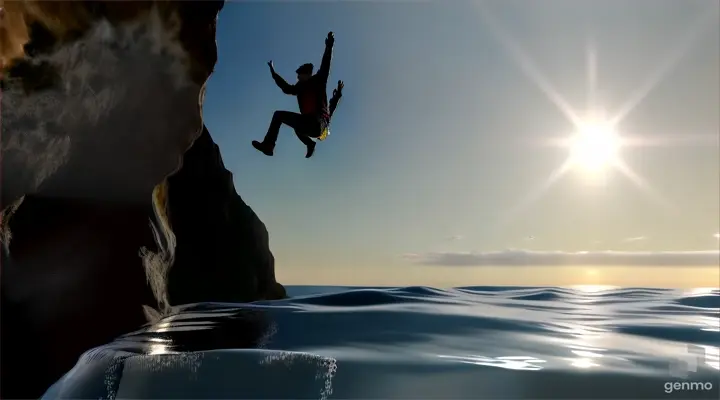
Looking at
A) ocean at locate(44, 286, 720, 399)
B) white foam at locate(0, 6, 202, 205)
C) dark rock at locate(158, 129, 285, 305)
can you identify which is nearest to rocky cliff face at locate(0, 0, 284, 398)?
white foam at locate(0, 6, 202, 205)

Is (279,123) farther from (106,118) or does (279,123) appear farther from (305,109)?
(106,118)

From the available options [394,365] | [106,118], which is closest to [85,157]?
[106,118]

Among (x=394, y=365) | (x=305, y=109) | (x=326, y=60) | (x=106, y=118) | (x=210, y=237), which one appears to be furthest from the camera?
(x=210, y=237)

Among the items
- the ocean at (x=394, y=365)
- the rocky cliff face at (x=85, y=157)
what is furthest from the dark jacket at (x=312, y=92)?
the ocean at (x=394, y=365)

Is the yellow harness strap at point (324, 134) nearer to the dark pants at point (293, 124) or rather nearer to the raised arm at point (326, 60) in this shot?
the dark pants at point (293, 124)

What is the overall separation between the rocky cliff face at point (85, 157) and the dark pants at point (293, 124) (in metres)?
2.63

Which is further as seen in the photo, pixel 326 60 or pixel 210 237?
pixel 210 237

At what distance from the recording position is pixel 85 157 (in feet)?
29.1

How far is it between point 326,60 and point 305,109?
2.60ft

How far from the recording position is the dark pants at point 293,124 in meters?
7.19

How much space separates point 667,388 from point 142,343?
8687 millimetres

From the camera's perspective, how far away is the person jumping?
7090 millimetres

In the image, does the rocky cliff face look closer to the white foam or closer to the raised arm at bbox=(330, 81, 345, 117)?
the white foam

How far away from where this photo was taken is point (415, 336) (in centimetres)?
1010
